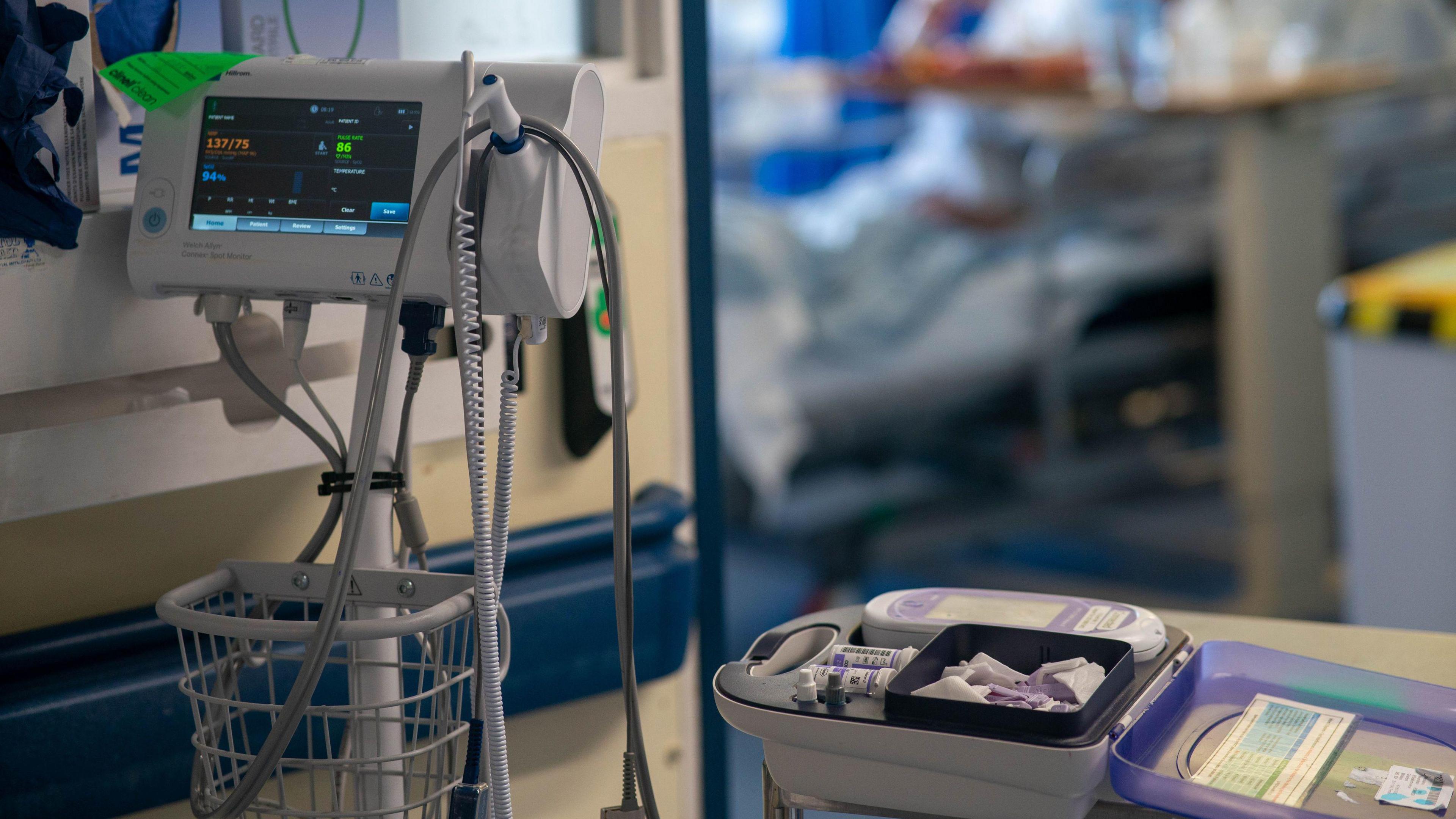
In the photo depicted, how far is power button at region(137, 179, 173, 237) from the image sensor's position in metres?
1.04

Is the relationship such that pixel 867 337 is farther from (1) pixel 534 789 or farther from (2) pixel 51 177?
(2) pixel 51 177

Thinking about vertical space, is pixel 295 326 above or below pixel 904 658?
above

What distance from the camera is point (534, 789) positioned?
1.53m

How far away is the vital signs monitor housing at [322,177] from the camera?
967mm

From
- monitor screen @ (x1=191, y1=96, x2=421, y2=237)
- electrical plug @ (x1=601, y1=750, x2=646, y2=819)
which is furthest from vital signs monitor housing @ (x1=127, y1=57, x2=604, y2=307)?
electrical plug @ (x1=601, y1=750, x2=646, y2=819)

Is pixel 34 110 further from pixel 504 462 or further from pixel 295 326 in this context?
pixel 504 462

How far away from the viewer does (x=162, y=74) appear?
105cm

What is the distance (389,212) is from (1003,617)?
Answer: 565mm

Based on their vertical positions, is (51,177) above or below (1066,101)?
below

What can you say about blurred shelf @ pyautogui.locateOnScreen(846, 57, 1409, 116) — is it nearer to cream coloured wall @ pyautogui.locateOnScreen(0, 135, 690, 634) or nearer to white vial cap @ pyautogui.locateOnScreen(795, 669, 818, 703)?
cream coloured wall @ pyautogui.locateOnScreen(0, 135, 690, 634)

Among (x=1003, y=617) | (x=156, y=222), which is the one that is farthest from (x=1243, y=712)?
(x=156, y=222)

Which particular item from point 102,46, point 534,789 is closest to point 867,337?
point 534,789

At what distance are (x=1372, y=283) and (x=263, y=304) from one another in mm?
2134

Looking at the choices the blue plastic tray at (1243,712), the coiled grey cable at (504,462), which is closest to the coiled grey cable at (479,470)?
the coiled grey cable at (504,462)
